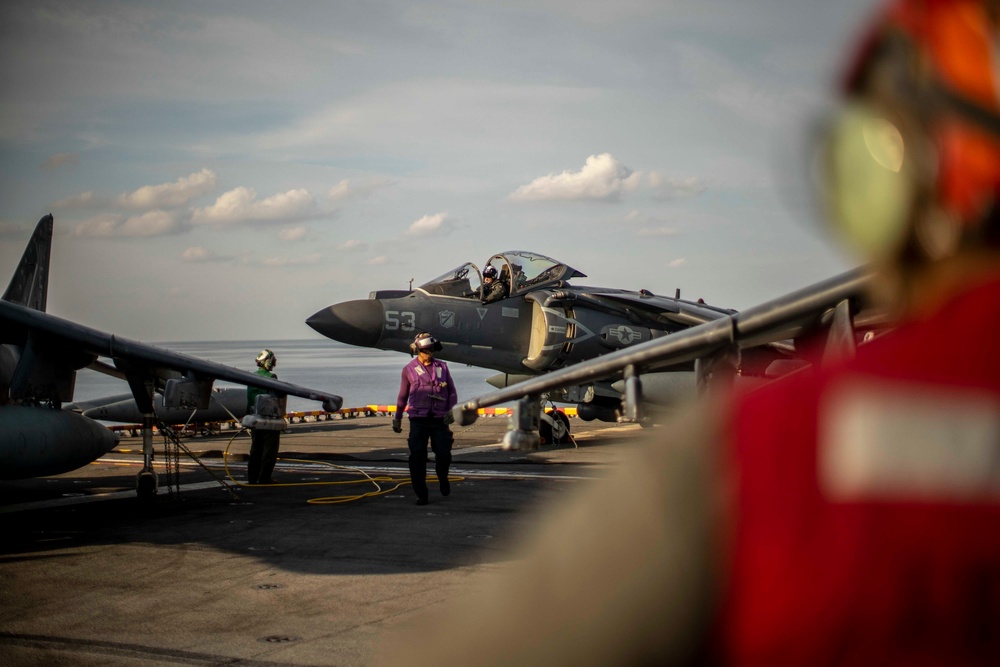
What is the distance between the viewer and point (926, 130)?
2.27 feet

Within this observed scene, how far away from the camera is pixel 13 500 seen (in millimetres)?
12156

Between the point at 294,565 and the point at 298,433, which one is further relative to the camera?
the point at 298,433

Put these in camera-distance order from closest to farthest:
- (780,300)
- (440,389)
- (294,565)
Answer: (780,300) < (294,565) < (440,389)

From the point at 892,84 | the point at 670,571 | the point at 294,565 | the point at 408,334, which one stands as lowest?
the point at 294,565

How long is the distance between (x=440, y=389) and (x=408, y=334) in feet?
14.9

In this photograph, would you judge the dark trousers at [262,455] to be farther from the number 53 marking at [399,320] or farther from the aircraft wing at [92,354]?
the number 53 marking at [399,320]

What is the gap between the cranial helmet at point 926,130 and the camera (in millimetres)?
655

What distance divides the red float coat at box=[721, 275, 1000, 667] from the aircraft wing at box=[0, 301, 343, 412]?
10.6m

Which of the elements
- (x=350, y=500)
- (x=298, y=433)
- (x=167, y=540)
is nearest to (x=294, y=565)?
(x=167, y=540)

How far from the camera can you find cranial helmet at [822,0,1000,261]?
0.66m

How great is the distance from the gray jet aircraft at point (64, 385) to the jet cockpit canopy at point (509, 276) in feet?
18.1

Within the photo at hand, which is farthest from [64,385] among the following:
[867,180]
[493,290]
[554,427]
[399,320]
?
[867,180]

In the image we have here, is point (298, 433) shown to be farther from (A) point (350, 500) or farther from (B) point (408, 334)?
(A) point (350, 500)

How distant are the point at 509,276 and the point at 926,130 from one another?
16034mm
